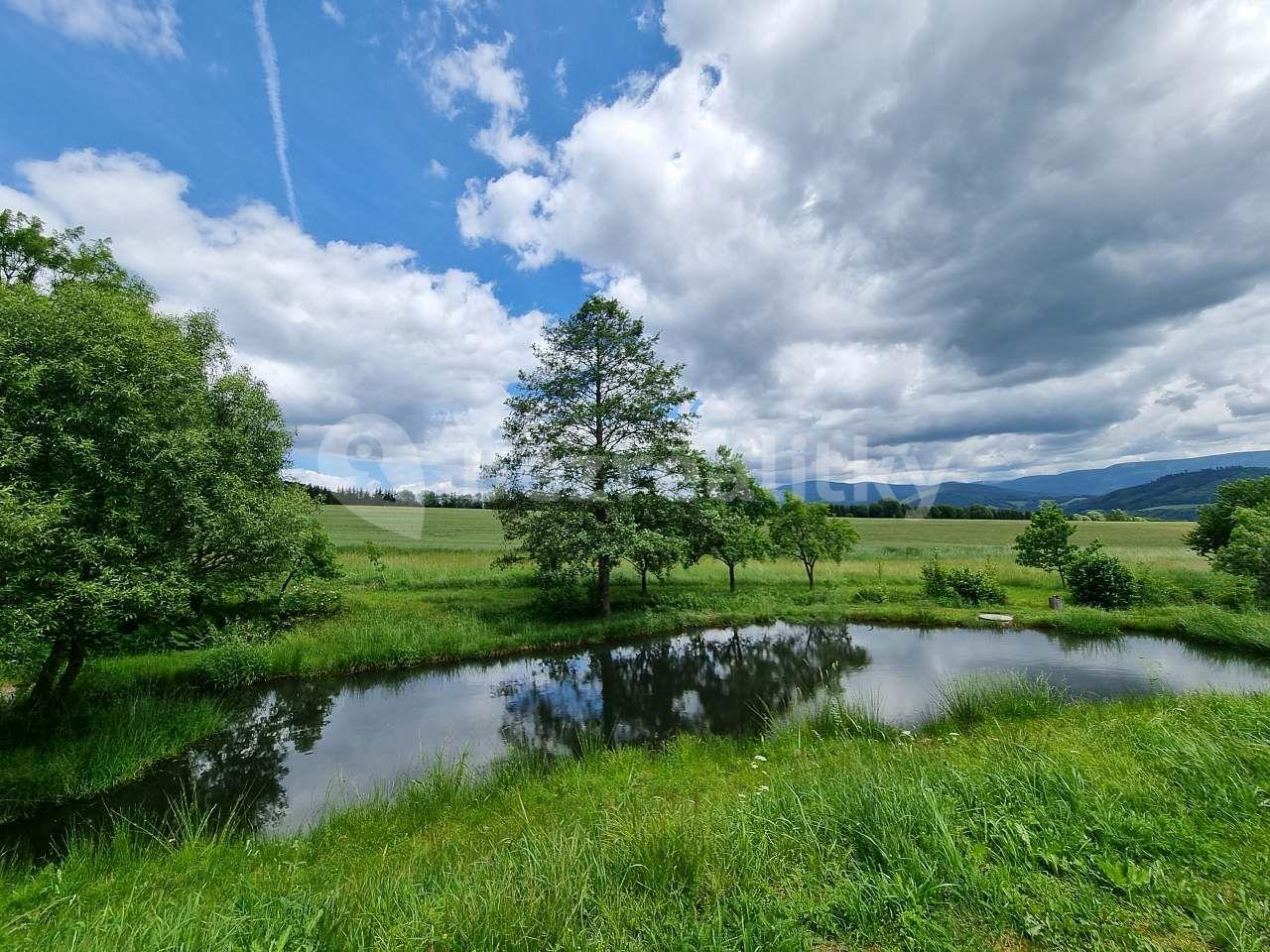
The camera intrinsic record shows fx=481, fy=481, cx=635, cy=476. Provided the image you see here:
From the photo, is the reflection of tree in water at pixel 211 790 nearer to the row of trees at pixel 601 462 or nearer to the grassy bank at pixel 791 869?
the grassy bank at pixel 791 869

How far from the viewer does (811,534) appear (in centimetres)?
2503

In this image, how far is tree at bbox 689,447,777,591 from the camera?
2038cm

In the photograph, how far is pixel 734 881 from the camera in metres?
3.75

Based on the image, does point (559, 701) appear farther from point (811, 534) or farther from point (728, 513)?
point (811, 534)

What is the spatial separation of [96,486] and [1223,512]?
145 ft

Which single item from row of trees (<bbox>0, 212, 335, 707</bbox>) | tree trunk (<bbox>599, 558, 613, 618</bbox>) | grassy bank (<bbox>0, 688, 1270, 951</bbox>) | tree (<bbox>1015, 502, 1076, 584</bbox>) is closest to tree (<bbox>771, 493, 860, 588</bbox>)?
tree (<bbox>1015, 502, 1076, 584</bbox>)

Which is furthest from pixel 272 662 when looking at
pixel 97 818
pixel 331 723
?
pixel 97 818

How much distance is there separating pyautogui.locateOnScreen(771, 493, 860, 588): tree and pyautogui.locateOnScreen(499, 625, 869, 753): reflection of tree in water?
699cm

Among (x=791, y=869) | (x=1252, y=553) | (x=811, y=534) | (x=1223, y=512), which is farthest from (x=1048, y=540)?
(x=791, y=869)

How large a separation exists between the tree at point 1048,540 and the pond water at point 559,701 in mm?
8456

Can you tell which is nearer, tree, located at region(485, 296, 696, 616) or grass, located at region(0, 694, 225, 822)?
grass, located at region(0, 694, 225, 822)

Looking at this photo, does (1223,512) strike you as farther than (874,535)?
No

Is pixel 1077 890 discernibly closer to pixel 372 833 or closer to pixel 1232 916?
pixel 1232 916

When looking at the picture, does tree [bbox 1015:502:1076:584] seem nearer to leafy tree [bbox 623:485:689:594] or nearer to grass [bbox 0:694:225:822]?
leafy tree [bbox 623:485:689:594]
